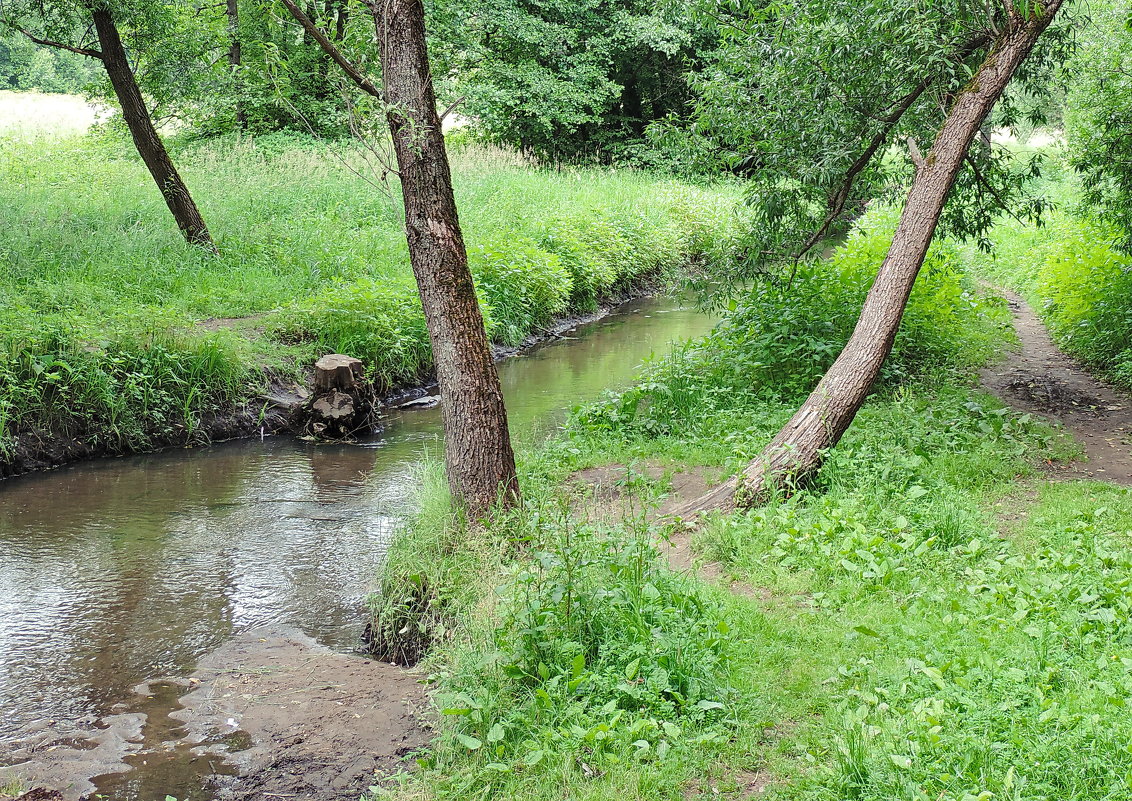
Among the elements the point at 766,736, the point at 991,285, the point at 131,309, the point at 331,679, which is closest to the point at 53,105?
the point at 131,309

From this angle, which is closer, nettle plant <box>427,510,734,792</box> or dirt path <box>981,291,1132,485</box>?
nettle plant <box>427,510,734,792</box>

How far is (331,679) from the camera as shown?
4.98 m

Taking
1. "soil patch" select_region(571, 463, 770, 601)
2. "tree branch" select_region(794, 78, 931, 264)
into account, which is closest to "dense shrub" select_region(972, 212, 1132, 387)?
"tree branch" select_region(794, 78, 931, 264)

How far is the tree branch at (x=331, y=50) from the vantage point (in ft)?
16.7

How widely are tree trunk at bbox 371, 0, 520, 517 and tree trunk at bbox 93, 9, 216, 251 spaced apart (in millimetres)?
8777

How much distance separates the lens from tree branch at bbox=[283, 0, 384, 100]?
5.09 metres

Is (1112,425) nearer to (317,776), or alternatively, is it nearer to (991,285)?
(317,776)

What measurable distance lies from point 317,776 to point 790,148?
721 centimetres

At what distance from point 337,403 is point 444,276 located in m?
4.77

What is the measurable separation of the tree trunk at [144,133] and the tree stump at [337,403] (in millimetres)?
4523

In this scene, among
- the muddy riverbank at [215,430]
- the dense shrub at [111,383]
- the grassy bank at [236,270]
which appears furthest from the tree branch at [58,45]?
the dense shrub at [111,383]

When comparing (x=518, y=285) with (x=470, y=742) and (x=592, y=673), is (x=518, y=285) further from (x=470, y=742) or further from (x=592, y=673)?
(x=470, y=742)

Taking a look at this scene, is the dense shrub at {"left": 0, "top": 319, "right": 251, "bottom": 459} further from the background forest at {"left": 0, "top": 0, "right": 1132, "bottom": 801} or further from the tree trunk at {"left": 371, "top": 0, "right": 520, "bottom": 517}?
the tree trunk at {"left": 371, "top": 0, "right": 520, "bottom": 517}

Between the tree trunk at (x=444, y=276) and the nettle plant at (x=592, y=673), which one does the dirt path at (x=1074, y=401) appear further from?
the tree trunk at (x=444, y=276)
